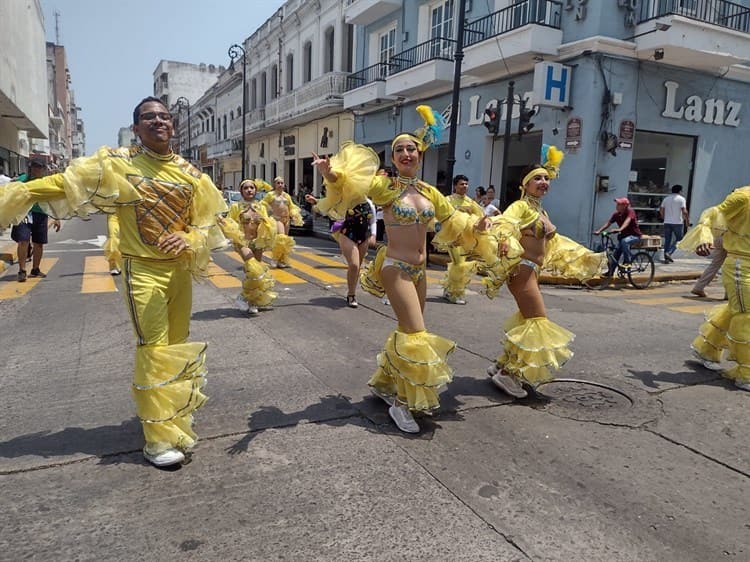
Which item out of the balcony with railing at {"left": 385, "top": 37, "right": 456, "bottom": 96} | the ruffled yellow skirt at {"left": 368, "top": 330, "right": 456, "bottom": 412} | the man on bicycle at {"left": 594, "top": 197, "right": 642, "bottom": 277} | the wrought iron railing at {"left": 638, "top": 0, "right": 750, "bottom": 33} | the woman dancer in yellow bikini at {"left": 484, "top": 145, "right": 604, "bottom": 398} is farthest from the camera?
the balcony with railing at {"left": 385, "top": 37, "right": 456, "bottom": 96}

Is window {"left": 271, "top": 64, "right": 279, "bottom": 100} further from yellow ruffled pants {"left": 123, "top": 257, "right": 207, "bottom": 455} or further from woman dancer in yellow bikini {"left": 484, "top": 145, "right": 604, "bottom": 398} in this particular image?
yellow ruffled pants {"left": 123, "top": 257, "right": 207, "bottom": 455}

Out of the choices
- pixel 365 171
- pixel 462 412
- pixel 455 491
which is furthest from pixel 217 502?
pixel 365 171

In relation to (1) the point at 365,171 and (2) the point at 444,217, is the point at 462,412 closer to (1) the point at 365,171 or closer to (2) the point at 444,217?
(2) the point at 444,217

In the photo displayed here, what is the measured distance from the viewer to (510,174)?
1928cm

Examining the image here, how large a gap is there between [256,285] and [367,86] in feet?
50.4

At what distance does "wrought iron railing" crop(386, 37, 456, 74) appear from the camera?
17.4 metres

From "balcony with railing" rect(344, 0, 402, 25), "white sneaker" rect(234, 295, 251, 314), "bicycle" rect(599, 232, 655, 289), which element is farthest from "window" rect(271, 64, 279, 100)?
"white sneaker" rect(234, 295, 251, 314)

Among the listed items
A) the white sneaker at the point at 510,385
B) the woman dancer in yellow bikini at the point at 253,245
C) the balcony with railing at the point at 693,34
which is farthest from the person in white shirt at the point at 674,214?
the white sneaker at the point at 510,385

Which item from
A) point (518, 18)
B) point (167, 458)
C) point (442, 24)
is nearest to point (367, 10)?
point (442, 24)

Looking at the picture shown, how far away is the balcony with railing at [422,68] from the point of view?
17.0 meters

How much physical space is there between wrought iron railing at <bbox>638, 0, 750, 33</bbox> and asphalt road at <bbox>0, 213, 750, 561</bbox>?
426 inches

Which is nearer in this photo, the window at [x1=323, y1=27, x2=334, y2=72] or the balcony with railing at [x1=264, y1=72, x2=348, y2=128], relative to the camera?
the balcony with railing at [x1=264, y1=72, x2=348, y2=128]

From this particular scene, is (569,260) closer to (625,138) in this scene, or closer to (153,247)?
(153,247)

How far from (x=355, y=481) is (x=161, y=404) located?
1.23 meters
